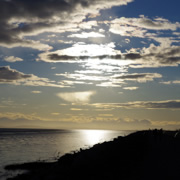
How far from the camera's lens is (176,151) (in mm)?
30750

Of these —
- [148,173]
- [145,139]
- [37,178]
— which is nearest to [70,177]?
[37,178]

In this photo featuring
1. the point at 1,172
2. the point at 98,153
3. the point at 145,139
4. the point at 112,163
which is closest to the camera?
the point at 112,163

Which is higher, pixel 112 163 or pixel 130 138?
pixel 130 138

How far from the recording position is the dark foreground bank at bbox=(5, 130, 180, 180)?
25.8m

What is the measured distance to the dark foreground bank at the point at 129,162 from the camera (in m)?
25.8

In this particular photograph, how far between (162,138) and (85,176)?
1251 cm

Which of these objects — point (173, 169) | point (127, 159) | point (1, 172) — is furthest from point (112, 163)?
point (1, 172)

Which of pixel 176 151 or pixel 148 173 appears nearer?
pixel 148 173

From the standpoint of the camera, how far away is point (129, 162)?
91.8ft

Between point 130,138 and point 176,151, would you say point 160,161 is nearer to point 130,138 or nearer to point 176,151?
point 176,151

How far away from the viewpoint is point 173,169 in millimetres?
26797

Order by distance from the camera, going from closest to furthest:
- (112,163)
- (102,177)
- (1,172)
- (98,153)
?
(102,177)
(112,163)
(98,153)
(1,172)

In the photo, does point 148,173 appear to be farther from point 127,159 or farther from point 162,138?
point 162,138

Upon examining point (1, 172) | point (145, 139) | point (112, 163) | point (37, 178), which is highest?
point (145, 139)
